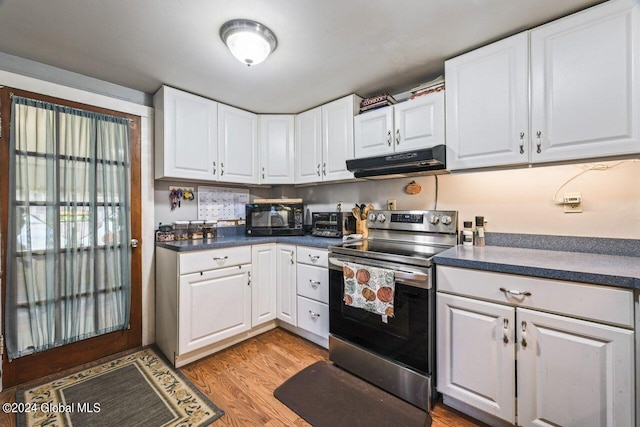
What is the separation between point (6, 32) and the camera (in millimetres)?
1461

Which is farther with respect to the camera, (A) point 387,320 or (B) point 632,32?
(A) point 387,320

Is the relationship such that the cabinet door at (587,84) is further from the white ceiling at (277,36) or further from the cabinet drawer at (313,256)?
the cabinet drawer at (313,256)

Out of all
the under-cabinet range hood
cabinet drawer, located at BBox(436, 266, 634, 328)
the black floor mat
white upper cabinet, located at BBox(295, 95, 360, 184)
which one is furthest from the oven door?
white upper cabinet, located at BBox(295, 95, 360, 184)

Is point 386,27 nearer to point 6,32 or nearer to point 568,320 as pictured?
point 568,320

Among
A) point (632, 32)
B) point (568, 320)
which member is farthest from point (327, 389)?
point (632, 32)

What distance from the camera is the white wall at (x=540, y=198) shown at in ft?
4.63

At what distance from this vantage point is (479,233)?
1.80m

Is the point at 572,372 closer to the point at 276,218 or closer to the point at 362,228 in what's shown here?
the point at 362,228

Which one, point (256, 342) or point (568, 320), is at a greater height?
point (568, 320)

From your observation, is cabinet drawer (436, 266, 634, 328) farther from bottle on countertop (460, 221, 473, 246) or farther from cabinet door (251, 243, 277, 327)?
cabinet door (251, 243, 277, 327)

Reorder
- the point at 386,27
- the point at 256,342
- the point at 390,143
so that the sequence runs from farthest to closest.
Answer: the point at 256,342
the point at 390,143
the point at 386,27

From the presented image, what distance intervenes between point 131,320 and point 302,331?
4.77 feet

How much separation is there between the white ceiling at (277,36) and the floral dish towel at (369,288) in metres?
1.42

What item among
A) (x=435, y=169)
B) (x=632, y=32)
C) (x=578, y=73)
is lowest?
(x=435, y=169)
